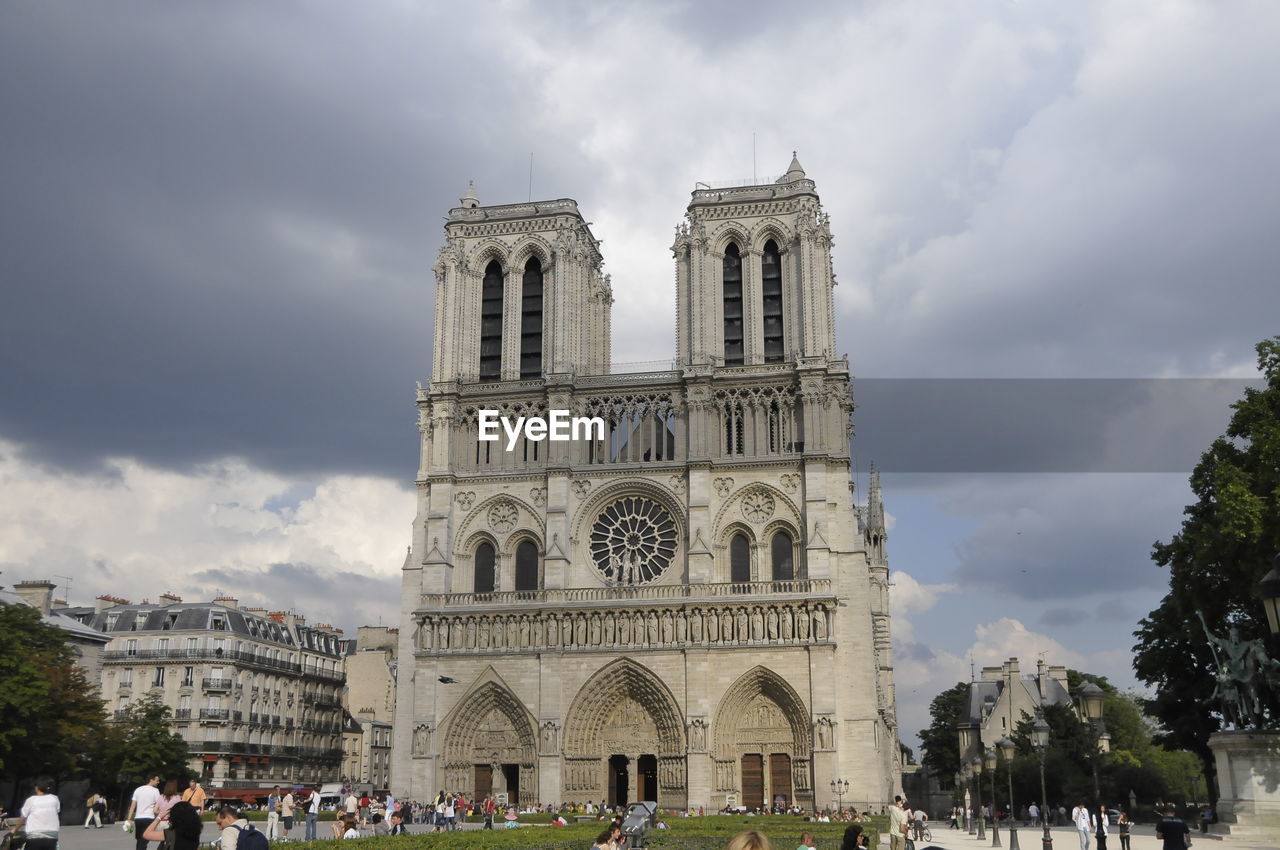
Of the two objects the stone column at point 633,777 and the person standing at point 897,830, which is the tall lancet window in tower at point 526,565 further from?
the person standing at point 897,830

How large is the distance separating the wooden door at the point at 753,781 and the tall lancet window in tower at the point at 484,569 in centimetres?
1173

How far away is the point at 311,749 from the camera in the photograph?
58.5 meters

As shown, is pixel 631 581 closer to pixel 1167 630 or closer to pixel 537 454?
pixel 537 454

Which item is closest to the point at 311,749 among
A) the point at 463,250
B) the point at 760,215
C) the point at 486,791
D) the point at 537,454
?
the point at 486,791

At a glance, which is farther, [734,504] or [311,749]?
[311,749]

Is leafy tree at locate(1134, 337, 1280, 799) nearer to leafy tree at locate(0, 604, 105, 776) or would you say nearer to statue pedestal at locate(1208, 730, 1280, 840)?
statue pedestal at locate(1208, 730, 1280, 840)

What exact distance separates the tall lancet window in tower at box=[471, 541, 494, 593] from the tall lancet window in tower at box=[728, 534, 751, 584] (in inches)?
365

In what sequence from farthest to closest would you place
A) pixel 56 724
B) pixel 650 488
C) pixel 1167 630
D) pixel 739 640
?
pixel 650 488 → pixel 739 640 → pixel 1167 630 → pixel 56 724

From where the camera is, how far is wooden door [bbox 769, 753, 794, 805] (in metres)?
43.2

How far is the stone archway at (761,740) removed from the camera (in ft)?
142

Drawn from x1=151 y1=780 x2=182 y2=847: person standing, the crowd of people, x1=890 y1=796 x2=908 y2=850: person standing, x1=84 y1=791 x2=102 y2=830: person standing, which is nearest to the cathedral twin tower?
the crowd of people

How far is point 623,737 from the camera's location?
45000 millimetres

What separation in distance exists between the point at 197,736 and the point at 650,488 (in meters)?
21.3

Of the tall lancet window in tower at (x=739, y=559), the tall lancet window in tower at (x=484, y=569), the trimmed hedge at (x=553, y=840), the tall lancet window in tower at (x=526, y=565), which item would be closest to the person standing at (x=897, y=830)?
the trimmed hedge at (x=553, y=840)
